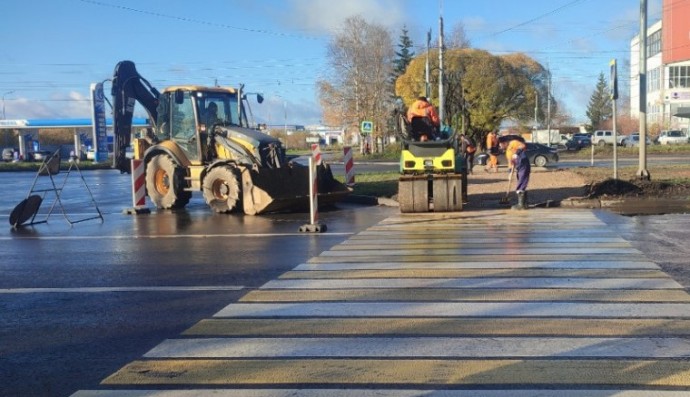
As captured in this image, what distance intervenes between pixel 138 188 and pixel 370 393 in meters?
14.0

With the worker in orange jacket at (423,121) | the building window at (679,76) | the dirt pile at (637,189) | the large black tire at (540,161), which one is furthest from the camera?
the building window at (679,76)

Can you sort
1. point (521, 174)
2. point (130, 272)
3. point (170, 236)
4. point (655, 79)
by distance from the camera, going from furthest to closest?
point (655, 79), point (521, 174), point (170, 236), point (130, 272)

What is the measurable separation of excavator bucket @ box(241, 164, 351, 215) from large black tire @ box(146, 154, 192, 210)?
7.83 feet

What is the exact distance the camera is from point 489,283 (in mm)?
7809

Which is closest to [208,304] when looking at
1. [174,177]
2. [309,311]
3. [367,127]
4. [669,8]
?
[309,311]

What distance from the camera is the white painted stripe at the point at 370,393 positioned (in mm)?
4516

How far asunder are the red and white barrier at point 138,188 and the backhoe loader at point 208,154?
73 cm

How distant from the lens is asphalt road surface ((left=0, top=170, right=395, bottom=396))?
→ 5656 millimetres

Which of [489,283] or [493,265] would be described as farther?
[493,265]

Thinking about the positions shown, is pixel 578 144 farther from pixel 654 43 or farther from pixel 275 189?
pixel 275 189

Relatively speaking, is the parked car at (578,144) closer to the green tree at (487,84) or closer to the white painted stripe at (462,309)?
the green tree at (487,84)

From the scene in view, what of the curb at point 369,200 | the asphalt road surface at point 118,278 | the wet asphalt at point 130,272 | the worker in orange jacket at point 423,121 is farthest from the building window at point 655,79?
the asphalt road surface at point 118,278

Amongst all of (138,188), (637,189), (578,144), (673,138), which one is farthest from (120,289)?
(673,138)

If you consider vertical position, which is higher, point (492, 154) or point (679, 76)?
point (679, 76)
